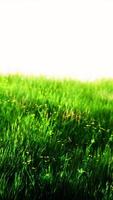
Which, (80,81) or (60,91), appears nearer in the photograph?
(60,91)

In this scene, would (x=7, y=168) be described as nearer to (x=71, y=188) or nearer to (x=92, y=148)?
(x=71, y=188)

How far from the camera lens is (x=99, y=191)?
164 inches

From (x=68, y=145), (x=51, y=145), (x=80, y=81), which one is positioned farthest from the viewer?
(x=80, y=81)

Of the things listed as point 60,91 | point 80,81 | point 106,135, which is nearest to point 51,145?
point 106,135

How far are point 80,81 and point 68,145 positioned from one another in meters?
4.73

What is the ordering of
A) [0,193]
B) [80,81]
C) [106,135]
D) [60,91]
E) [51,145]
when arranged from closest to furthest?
1. [0,193]
2. [51,145]
3. [106,135]
4. [60,91]
5. [80,81]

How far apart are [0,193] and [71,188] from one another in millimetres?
624

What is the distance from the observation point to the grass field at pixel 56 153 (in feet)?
13.3

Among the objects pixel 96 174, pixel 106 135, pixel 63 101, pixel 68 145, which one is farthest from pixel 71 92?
pixel 96 174

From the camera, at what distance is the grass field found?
406 cm

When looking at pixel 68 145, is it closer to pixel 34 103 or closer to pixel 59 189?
pixel 59 189

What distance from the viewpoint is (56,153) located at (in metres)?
4.79

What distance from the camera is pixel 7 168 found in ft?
13.8

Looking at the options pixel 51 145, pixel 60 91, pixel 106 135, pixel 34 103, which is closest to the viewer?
pixel 51 145
